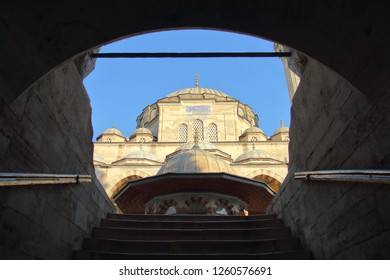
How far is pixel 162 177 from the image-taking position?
30.9 feet

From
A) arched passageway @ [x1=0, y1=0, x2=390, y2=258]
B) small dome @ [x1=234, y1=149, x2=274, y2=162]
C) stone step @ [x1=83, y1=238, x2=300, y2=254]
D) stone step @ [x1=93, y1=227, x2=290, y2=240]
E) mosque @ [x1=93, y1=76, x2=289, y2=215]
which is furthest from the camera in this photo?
small dome @ [x1=234, y1=149, x2=274, y2=162]

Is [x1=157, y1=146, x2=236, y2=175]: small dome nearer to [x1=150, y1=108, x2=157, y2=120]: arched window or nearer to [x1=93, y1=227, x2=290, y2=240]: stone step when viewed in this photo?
[x1=93, y1=227, x2=290, y2=240]: stone step

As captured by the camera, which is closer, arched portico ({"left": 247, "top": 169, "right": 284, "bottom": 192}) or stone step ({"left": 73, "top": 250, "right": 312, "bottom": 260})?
stone step ({"left": 73, "top": 250, "right": 312, "bottom": 260})

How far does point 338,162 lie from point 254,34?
158 cm

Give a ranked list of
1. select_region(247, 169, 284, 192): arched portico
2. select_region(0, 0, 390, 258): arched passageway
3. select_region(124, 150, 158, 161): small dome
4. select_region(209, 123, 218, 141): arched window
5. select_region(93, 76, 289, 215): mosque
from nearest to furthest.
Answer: select_region(0, 0, 390, 258): arched passageway → select_region(93, 76, 289, 215): mosque → select_region(247, 169, 284, 192): arched portico → select_region(124, 150, 158, 161): small dome → select_region(209, 123, 218, 141): arched window

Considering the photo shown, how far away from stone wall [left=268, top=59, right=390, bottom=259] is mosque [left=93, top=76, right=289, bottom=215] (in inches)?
197

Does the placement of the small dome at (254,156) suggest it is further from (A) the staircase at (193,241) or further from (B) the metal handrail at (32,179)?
(B) the metal handrail at (32,179)

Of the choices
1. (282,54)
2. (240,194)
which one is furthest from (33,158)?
(240,194)

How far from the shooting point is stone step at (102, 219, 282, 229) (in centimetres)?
505

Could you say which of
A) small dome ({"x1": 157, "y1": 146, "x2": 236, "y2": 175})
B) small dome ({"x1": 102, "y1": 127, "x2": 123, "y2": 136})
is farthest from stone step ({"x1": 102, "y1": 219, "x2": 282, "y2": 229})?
small dome ({"x1": 102, "y1": 127, "x2": 123, "y2": 136})

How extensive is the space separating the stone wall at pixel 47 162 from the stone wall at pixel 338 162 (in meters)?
2.94

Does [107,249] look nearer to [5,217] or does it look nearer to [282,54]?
[5,217]

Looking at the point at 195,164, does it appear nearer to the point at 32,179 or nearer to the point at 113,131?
the point at 32,179

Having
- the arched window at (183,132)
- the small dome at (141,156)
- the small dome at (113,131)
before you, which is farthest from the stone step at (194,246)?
the small dome at (113,131)
